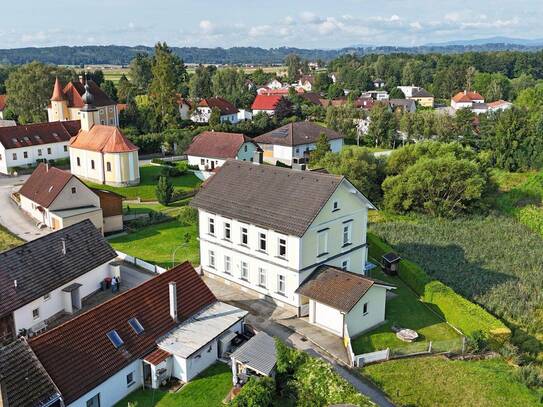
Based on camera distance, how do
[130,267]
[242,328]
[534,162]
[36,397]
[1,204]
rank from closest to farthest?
→ [36,397] → [242,328] → [130,267] → [1,204] → [534,162]

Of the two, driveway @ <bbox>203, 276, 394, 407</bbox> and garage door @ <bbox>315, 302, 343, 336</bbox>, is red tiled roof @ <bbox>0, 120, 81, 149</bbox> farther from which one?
garage door @ <bbox>315, 302, 343, 336</bbox>

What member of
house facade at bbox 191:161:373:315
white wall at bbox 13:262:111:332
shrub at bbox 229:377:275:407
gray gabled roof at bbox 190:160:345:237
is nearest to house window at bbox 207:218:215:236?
house facade at bbox 191:161:373:315

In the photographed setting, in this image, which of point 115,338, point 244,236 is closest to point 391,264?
point 244,236

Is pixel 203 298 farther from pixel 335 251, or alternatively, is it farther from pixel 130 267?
pixel 130 267

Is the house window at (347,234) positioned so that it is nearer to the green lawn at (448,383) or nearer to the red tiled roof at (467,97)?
the green lawn at (448,383)

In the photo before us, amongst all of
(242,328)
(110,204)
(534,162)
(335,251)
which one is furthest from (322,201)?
(534,162)

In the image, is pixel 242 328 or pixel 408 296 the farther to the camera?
pixel 408 296

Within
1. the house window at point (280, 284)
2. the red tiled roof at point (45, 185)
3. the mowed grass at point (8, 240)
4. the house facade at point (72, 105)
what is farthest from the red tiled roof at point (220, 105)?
the house window at point (280, 284)
